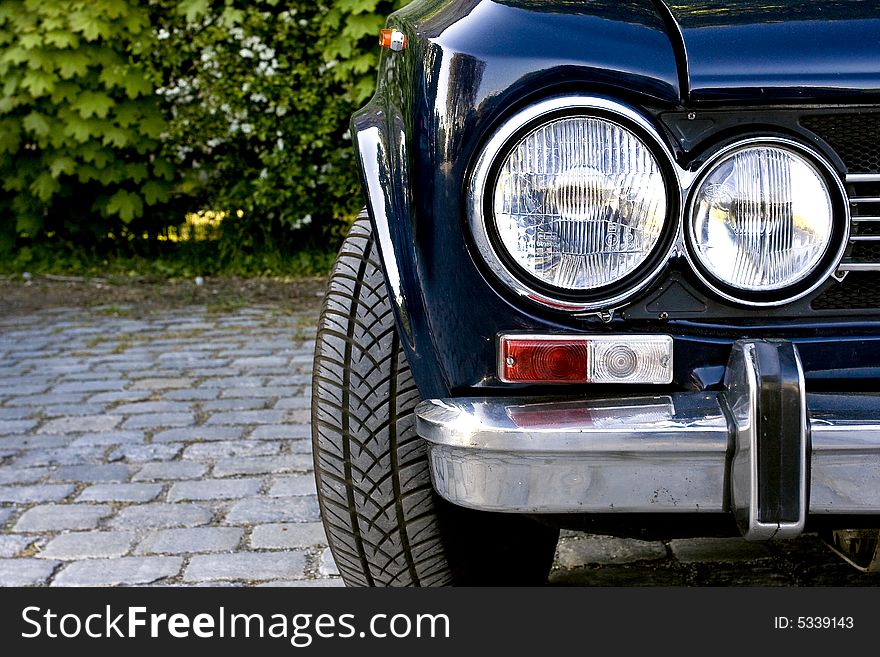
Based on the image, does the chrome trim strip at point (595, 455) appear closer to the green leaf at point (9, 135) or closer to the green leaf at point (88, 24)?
the green leaf at point (88, 24)

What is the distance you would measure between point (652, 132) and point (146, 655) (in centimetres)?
125

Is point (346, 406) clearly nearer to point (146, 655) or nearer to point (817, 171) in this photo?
point (146, 655)

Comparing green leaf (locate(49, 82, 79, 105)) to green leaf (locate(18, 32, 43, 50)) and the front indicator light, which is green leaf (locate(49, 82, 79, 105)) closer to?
green leaf (locate(18, 32, 43, 50))

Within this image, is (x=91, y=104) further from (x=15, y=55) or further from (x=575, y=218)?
(x=575, y=218)

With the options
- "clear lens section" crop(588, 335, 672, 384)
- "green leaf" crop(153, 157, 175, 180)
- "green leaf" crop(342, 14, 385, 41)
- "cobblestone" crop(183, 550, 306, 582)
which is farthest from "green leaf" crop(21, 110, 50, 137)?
"clear lens section" crop(588, 335, 672, 384)

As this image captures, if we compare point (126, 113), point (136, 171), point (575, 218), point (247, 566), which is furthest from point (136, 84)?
point (575, 218)

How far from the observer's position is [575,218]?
5.09 ft

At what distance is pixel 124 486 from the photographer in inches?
123

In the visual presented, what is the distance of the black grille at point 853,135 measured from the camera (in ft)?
5.12

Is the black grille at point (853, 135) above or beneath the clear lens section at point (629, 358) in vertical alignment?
above

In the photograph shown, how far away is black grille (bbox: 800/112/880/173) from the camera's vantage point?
1.56 meters

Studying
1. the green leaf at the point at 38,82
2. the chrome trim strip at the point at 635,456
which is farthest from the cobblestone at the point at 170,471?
the green leaf at the point at 38,82

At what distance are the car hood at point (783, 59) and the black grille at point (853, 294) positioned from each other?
0.86 ft

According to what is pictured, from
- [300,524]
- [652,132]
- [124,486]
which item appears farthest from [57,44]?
[652,132]
